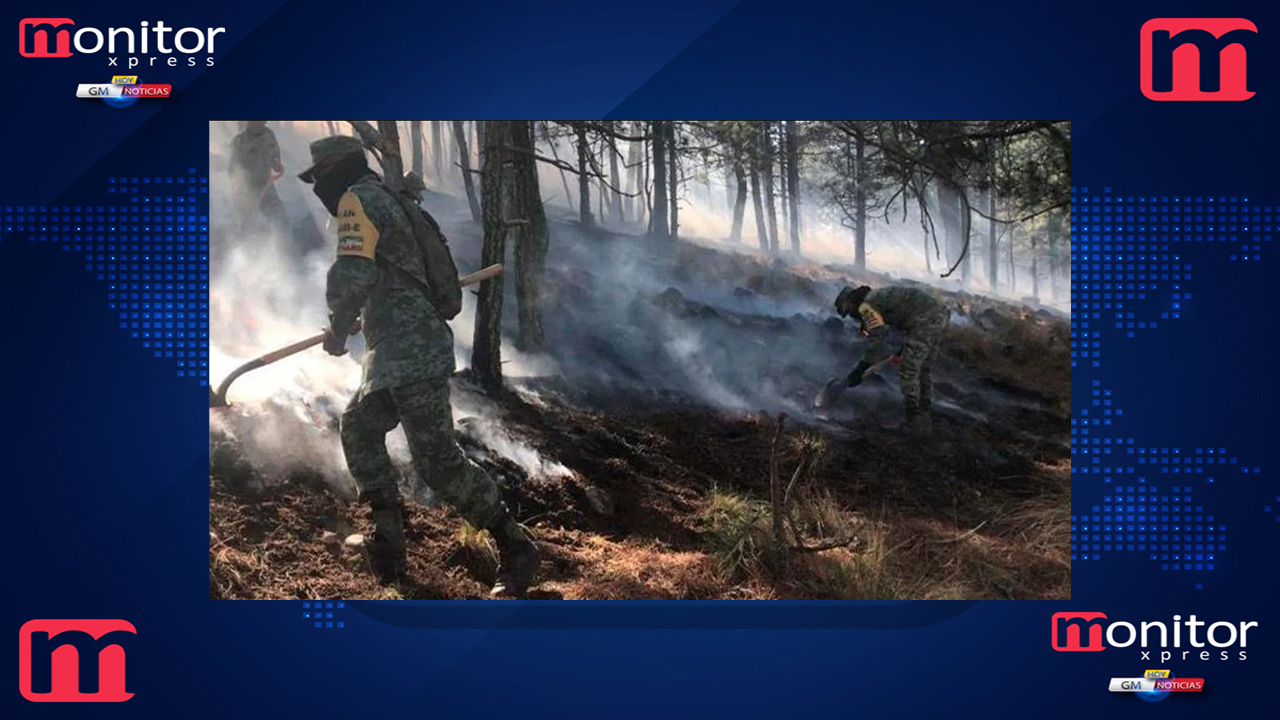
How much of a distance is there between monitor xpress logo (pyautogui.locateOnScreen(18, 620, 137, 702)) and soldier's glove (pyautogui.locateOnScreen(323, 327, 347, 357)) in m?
1.32

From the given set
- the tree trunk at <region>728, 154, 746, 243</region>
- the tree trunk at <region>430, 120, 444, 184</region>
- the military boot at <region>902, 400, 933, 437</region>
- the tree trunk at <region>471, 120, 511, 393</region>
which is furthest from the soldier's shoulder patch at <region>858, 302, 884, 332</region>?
the tree trunk at <region>430, 120, 444, 184</region>

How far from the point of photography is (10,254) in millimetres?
3740

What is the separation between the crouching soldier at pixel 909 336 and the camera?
3881 millimetres

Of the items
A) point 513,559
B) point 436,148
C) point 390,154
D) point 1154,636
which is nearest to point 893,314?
point 1154,636

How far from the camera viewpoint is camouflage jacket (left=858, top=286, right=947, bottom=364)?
12.7 feet

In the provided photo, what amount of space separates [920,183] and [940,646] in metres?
1.81

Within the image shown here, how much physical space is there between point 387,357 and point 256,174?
852 mm

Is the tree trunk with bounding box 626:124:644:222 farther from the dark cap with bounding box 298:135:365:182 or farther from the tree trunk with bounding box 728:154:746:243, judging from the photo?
the dark cap with bounding box 298:135:365:182

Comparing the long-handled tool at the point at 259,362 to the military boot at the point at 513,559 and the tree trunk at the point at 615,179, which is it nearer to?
the military boot at the point at 513,559

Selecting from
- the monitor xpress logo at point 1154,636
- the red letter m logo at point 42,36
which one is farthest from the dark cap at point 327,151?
the monitor xpress logo at point 1154,636

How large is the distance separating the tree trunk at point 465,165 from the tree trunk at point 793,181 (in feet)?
4.01

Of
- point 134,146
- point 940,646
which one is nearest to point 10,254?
point 134,146

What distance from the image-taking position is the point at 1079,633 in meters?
3.80

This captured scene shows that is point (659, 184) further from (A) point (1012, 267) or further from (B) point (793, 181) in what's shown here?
(A) point (1012, 267)
